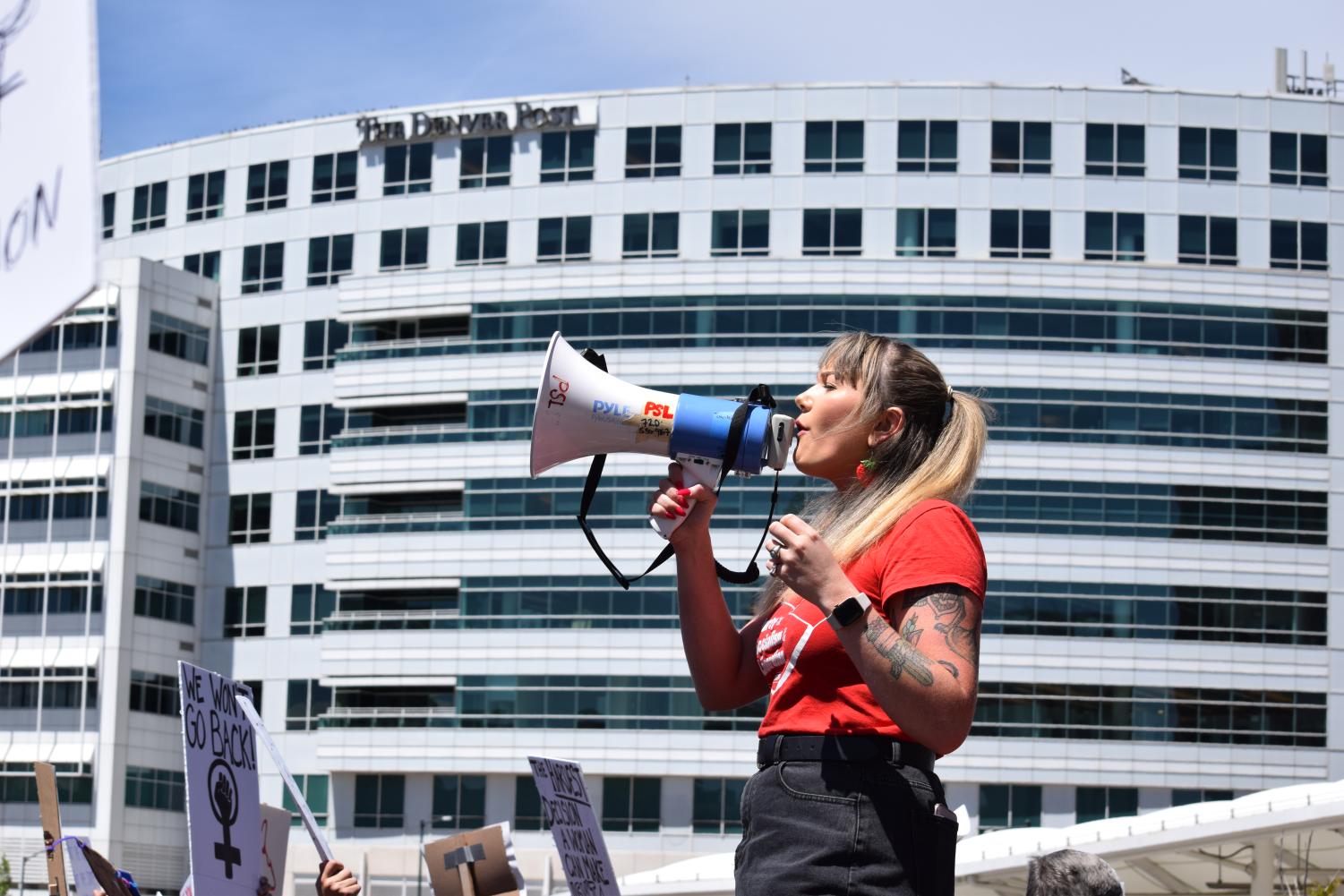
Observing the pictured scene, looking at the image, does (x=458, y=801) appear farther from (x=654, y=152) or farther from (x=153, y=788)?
(x=654, y=152)

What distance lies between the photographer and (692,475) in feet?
15.6

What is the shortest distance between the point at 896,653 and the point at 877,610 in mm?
301

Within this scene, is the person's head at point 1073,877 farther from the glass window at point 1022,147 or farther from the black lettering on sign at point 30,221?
the glass window at point 1022,147

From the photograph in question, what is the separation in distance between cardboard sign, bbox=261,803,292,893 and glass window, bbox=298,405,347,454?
174ft

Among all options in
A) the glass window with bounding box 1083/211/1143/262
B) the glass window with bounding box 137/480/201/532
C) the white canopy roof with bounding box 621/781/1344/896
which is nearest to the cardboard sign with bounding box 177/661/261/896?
the white canopy roof with bounding box 621/781/1344/896

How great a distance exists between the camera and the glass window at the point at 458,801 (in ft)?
187

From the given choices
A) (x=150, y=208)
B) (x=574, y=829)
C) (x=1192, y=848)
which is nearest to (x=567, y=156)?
(x=150, y=208)

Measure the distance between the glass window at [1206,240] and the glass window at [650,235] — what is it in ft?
47.6

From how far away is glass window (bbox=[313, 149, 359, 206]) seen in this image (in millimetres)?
61594

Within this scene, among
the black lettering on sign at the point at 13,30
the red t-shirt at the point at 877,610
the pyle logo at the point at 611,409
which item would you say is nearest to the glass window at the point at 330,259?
the pyle logo at the point at 611,409

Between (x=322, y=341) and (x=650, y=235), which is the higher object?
(x=650, y=235)

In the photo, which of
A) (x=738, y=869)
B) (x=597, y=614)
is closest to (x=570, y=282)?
(x=597, y=614)

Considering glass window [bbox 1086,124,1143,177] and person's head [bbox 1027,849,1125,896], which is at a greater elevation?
glass window [bbox 1086,124,1143,177]

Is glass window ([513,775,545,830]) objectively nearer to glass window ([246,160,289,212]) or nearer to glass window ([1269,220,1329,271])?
glass window ([246,160,289,212])
